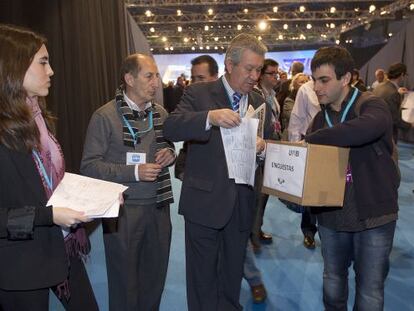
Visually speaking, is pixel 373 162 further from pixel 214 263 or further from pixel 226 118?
pixel 214 263

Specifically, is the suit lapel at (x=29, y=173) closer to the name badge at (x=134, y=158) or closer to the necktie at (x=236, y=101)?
the name badge at (x=134, y=158)

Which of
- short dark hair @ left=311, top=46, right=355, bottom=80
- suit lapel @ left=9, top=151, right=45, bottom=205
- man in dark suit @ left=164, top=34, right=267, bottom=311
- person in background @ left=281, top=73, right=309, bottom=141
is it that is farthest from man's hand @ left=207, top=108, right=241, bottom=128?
person in background @ left=281, top=73, right=309, bottom=141

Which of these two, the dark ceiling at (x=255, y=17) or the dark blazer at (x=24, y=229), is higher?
A: the dark ceiling at (x=255, y=17)

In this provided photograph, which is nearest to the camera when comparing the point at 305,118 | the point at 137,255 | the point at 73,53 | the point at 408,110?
the point at 137,255

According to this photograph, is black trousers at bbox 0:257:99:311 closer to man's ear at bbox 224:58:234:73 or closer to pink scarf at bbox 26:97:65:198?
pink scarf at bbox 26:97:65:198

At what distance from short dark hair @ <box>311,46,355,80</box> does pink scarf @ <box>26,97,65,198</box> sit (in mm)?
1175

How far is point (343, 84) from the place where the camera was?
1.91m

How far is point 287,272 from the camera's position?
345cm

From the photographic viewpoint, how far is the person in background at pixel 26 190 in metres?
1.36

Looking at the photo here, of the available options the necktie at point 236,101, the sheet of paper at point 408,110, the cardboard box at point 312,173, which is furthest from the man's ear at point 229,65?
the sheet of paper at point 408,110

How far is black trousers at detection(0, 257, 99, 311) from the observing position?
4.77 ft

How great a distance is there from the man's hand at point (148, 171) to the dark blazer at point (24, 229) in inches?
28.0

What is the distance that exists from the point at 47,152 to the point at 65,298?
58 cm

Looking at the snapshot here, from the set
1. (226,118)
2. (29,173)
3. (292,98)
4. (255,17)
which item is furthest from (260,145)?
(255,17)
